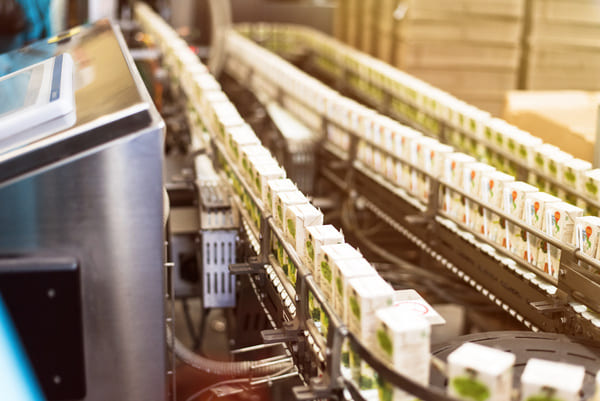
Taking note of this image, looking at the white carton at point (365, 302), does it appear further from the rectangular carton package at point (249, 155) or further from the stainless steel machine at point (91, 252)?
the rectangular carton package at point (249, 155)

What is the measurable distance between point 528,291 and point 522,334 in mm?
311

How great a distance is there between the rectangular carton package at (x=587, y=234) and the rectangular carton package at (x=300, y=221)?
701mm

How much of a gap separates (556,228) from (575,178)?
0.46 metres

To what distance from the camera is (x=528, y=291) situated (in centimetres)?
205

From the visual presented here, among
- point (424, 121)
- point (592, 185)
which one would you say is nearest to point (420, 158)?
point (592, 185)

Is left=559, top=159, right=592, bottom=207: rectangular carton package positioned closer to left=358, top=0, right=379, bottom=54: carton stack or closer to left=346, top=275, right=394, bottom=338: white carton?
left=346, top=275, right=394, bottom=338: white carton

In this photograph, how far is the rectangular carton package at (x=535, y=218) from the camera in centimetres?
203

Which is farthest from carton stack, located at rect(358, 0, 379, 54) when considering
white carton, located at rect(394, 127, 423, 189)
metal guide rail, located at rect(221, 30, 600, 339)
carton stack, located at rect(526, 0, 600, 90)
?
white carton, located at rect(394, 127, 423, 189)

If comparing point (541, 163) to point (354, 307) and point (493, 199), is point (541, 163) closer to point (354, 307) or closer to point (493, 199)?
point (493, 199)

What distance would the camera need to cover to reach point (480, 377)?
124 cm

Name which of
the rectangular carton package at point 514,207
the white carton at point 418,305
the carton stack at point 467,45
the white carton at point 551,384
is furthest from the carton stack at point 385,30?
the white carton at point 551,384

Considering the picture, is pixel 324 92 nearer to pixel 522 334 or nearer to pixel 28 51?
pixel 28 51

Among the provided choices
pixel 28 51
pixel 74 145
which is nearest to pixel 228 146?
pixel 28 51

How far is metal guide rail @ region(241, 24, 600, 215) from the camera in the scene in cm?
262
